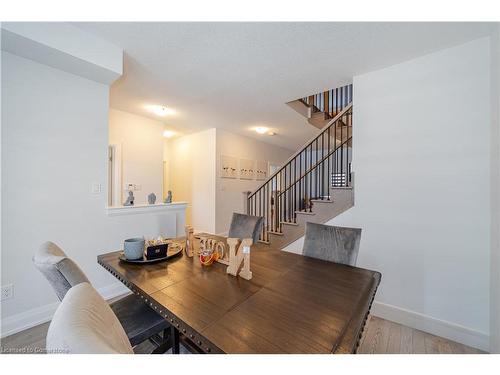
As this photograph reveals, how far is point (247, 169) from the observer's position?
5.55 m

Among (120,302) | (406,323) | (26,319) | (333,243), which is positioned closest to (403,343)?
(406,323)

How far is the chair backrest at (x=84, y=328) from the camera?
0.49m

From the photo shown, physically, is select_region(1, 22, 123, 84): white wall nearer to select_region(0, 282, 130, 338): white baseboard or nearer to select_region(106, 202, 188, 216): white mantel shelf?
select_region(106, 202, 188, 216): white mantel shelf

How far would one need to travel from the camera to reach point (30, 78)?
1.84 meters

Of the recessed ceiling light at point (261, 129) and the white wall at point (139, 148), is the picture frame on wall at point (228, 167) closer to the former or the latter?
the recessed ceiling light at point (261, 129)

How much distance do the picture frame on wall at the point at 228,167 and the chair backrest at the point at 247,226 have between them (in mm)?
2717

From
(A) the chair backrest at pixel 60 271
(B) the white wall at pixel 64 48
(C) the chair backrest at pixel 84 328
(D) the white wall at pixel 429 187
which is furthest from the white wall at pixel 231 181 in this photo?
(C) the chair backrest at pixel 84 328

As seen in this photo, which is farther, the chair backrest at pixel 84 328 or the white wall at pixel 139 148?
the white wall at pixel 139 148

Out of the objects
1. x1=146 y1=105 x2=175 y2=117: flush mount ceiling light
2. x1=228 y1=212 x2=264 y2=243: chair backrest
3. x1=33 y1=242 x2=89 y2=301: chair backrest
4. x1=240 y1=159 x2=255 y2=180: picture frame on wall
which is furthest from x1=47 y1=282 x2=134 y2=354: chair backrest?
x1=240 y1=159 x2=255 y2=180: picture frame on wall

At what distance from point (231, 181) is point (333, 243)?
12.5 feet

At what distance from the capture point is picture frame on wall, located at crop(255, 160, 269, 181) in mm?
5904
